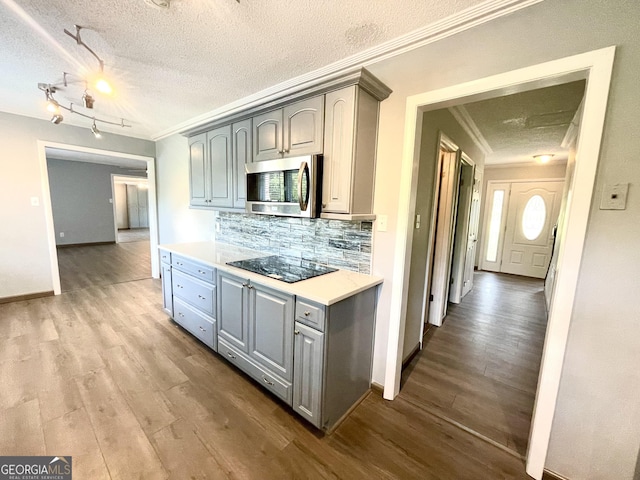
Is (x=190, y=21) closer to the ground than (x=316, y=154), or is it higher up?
higher up

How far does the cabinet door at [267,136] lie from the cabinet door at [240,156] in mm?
87

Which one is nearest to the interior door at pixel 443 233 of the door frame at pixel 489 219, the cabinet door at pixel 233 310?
the cabinet door at pixel 233 310

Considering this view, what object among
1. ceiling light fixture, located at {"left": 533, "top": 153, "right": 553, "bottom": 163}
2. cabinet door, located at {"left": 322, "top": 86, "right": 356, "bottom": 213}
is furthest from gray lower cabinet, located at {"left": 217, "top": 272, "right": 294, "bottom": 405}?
ceiling light fixture, located at {"left": 533, "top": 153, "right": 553, "bottom": 163}

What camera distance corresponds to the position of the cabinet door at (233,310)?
196 cm

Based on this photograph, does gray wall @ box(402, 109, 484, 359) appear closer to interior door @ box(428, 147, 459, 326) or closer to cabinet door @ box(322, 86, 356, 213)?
interior door @ box(428, 147, 459, 326)

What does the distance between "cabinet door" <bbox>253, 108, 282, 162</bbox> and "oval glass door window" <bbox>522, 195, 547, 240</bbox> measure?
581cm

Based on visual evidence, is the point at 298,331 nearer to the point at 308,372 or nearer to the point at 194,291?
the point at 308,372

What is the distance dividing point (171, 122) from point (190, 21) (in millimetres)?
2381

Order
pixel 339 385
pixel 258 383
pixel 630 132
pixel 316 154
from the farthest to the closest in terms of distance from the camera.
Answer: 1. pixel 258 383
2. pixel 316 154
3. pixel 339 385
4. pixel 630 132

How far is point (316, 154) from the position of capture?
1.80m

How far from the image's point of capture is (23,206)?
11.1 feet

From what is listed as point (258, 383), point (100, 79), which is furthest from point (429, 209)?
point (100, 79)

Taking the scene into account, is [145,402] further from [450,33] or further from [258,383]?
[450,33]

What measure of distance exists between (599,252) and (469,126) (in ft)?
7.96
